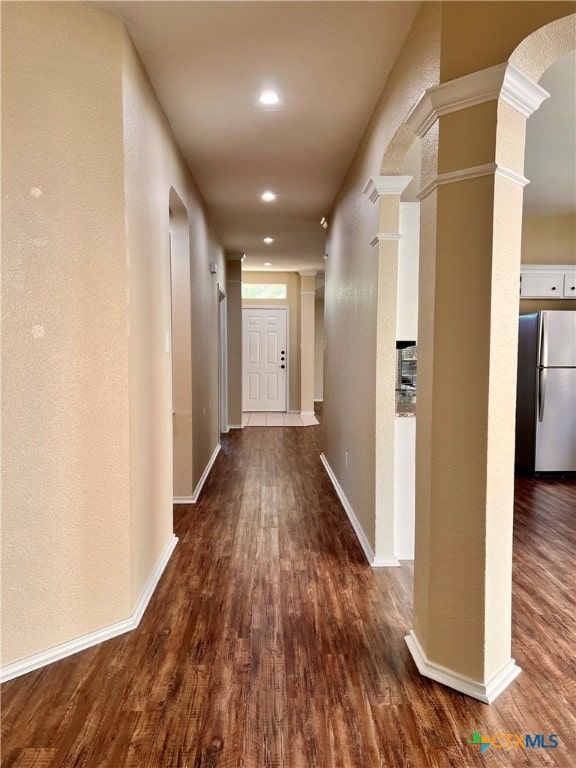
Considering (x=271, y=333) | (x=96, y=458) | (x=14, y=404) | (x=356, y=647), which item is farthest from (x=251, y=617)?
(x=271, y=333)

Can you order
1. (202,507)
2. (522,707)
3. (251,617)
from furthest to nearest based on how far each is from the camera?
(202,507) < (251,617) < (522,707)

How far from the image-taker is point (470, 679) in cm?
174

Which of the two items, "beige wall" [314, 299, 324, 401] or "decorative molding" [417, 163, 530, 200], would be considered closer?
"decorative molding" [417, 163, 530, 200]

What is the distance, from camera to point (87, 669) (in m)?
1.88

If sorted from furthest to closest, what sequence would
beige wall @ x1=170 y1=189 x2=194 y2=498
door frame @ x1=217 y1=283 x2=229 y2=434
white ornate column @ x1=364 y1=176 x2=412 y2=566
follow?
door frame @ x1=217 y1=283 x2=229 y2=434, beige wall @ x1=170 y1=189 x2=194 y2=498, white ornate column @ x1=364 y1=176 x2=412 y2=566

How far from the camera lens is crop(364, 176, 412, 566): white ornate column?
272cm

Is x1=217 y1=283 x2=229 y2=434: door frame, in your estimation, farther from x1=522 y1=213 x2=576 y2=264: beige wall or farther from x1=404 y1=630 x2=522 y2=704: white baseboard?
x1=404 y1=630 x2=522 y2=704: white baseboard

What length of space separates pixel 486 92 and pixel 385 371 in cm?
152

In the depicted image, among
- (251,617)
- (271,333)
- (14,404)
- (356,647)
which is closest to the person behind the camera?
(14,404)

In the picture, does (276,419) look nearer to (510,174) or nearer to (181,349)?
(181,349)

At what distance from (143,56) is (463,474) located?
2.37 metres

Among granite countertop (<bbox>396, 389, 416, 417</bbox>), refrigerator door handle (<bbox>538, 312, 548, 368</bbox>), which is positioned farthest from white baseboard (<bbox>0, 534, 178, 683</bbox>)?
refrigerator door handle (<bbox>538, 312, 548, 368</bbox>)

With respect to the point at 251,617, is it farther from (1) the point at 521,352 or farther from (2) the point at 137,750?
(1) the point at 521,352

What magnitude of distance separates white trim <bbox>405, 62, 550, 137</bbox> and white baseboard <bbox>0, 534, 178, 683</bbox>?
7.92 feet
